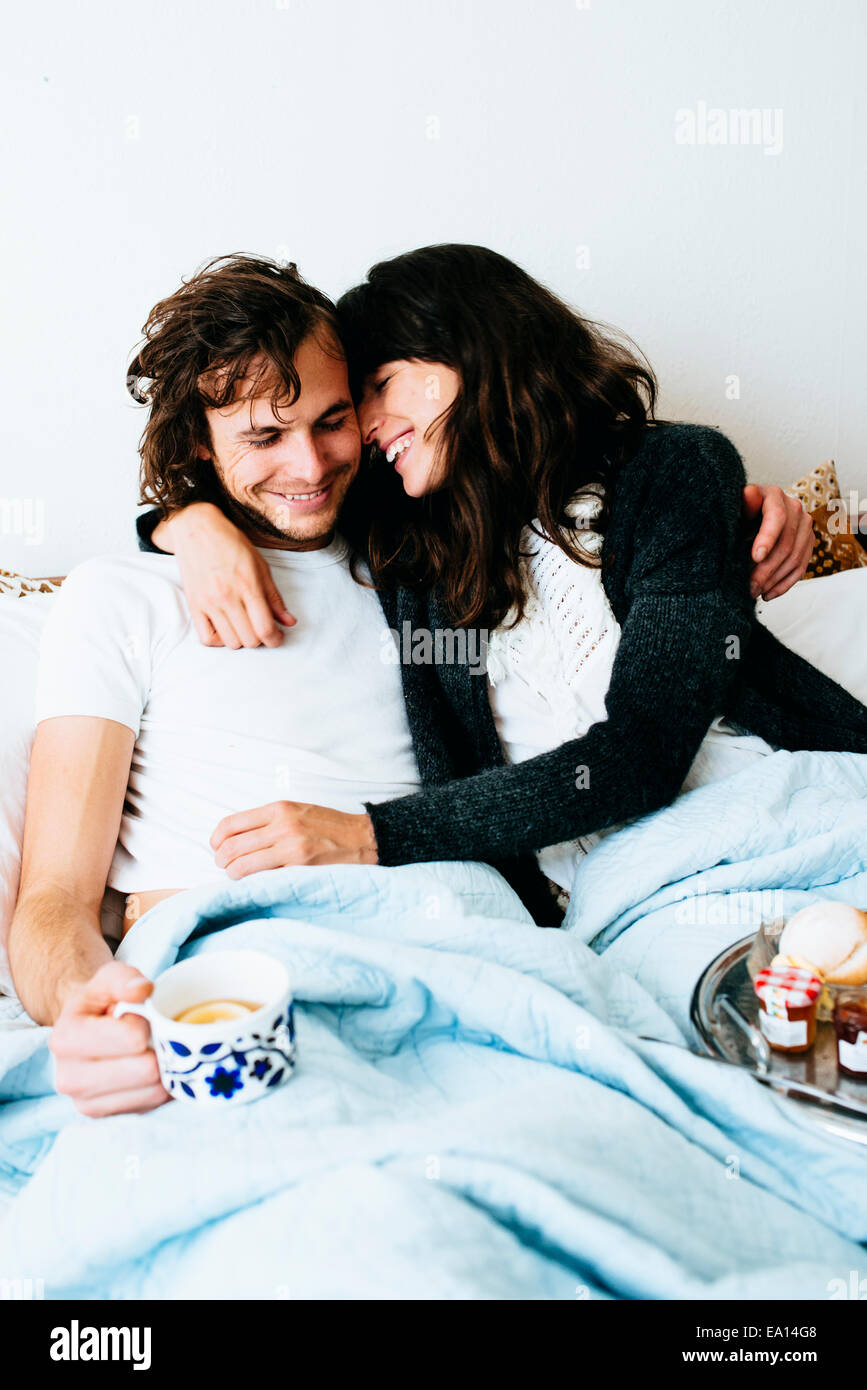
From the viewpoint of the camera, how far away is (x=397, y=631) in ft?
4.67

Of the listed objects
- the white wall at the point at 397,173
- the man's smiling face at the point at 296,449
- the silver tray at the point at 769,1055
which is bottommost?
the silver tray at the point at 769,1055

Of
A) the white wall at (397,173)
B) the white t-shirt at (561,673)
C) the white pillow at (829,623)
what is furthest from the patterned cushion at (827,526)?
the white t-shirt at (561,673)

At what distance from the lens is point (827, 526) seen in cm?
179

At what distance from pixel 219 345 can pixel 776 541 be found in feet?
2.36

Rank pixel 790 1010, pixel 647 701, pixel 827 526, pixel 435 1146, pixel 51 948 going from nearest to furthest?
pixel 435 1146 < pixel 790 1010 < pixel 51 948 < pixel 647 701 < pixel 827 526

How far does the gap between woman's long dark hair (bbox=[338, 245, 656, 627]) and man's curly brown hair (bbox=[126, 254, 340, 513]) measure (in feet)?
0.33

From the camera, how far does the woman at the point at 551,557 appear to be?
1.19m

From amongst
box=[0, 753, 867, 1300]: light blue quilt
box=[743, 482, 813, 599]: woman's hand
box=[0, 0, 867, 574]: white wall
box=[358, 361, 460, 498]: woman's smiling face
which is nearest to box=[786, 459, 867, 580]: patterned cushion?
box=[0, 0, 867, 574]: white wall

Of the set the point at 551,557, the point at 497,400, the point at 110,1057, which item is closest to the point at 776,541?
the point at 551,557

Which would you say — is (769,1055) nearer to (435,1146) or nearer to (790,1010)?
(790,1010)

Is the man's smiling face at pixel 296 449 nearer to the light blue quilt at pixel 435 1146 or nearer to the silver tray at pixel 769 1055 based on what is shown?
the light blue quilt at pixel 435 1146

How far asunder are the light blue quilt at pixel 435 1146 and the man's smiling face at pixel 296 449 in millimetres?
532
